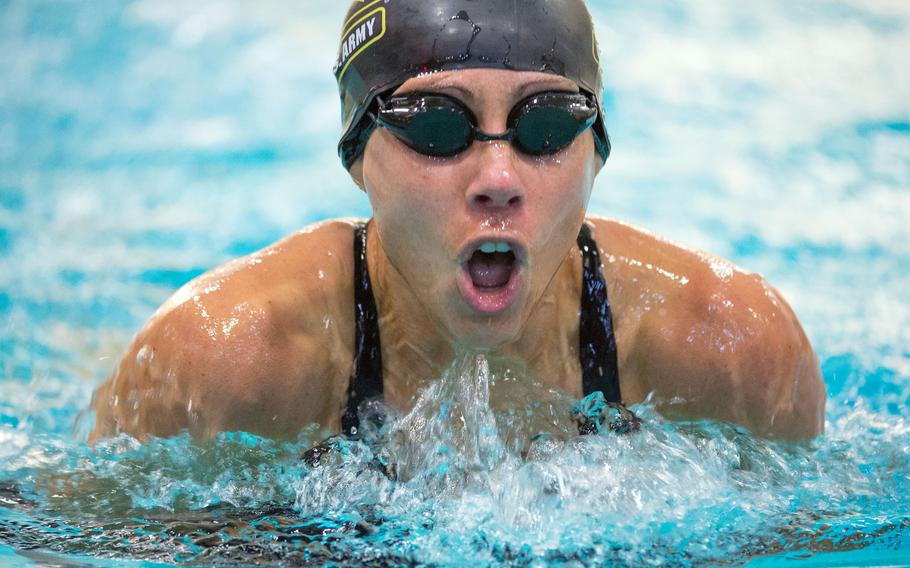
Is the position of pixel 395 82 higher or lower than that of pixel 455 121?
higher

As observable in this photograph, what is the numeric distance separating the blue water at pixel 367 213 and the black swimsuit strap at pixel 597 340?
0.10 meters

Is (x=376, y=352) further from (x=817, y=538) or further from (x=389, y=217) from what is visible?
(x=817, y=538)

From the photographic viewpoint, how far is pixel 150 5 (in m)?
7.36

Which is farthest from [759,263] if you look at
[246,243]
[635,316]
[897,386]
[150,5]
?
[150,5]

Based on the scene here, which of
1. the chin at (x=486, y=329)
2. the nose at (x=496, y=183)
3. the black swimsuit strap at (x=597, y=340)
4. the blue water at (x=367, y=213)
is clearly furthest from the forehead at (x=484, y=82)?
the blue water at (x=367, y=213)

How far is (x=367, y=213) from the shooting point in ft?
19.3

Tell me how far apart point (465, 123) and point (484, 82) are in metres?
0.11

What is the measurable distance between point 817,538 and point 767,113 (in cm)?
447

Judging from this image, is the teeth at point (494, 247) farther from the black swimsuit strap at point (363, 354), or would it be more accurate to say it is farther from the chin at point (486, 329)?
the black swimsuit strap at point (363, 354)

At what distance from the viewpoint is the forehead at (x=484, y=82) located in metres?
2.32

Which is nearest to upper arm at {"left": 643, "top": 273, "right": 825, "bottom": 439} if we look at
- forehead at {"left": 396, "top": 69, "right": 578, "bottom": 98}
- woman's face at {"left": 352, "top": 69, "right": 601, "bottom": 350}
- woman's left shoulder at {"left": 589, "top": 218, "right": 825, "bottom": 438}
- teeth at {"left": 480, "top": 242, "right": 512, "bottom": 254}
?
woman's left shoulder at {"left": 589, "top": 218, "right": 825, "bottom": 438}

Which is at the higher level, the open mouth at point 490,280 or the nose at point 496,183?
the nose at point 496,183

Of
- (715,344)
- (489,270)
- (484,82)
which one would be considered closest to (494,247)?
(489,270)

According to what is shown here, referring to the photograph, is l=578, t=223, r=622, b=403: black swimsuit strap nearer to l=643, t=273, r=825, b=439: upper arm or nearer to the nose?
l=643, t=273, r=825, b=439: upper arm
